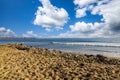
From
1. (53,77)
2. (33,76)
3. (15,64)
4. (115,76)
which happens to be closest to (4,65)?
(15,64)

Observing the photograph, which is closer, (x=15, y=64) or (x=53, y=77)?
(x=53, y=77)

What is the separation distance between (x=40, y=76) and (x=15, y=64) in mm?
2685

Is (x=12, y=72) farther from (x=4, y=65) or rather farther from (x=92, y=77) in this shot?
(x=92, y=77)

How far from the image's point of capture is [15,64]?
33.6 feet

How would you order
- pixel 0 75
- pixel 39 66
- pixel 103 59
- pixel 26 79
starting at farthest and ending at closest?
pixel 103 59 < pixel 39 66 < pixel 0 75 < pixel 26 79

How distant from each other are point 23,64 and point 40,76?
248 cm

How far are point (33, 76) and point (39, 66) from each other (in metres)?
1.70

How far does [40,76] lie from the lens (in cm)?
819

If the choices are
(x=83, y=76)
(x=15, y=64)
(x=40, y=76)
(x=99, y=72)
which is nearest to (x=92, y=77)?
(x=83, y=76)

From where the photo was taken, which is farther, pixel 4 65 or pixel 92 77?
pixel 4 65

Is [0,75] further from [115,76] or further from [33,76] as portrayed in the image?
[115,76]

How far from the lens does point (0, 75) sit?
27.5 feet

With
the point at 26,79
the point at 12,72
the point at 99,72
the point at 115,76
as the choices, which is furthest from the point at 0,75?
the point at 115,76

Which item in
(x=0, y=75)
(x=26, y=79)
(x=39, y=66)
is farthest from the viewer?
(x=39, y=66)
